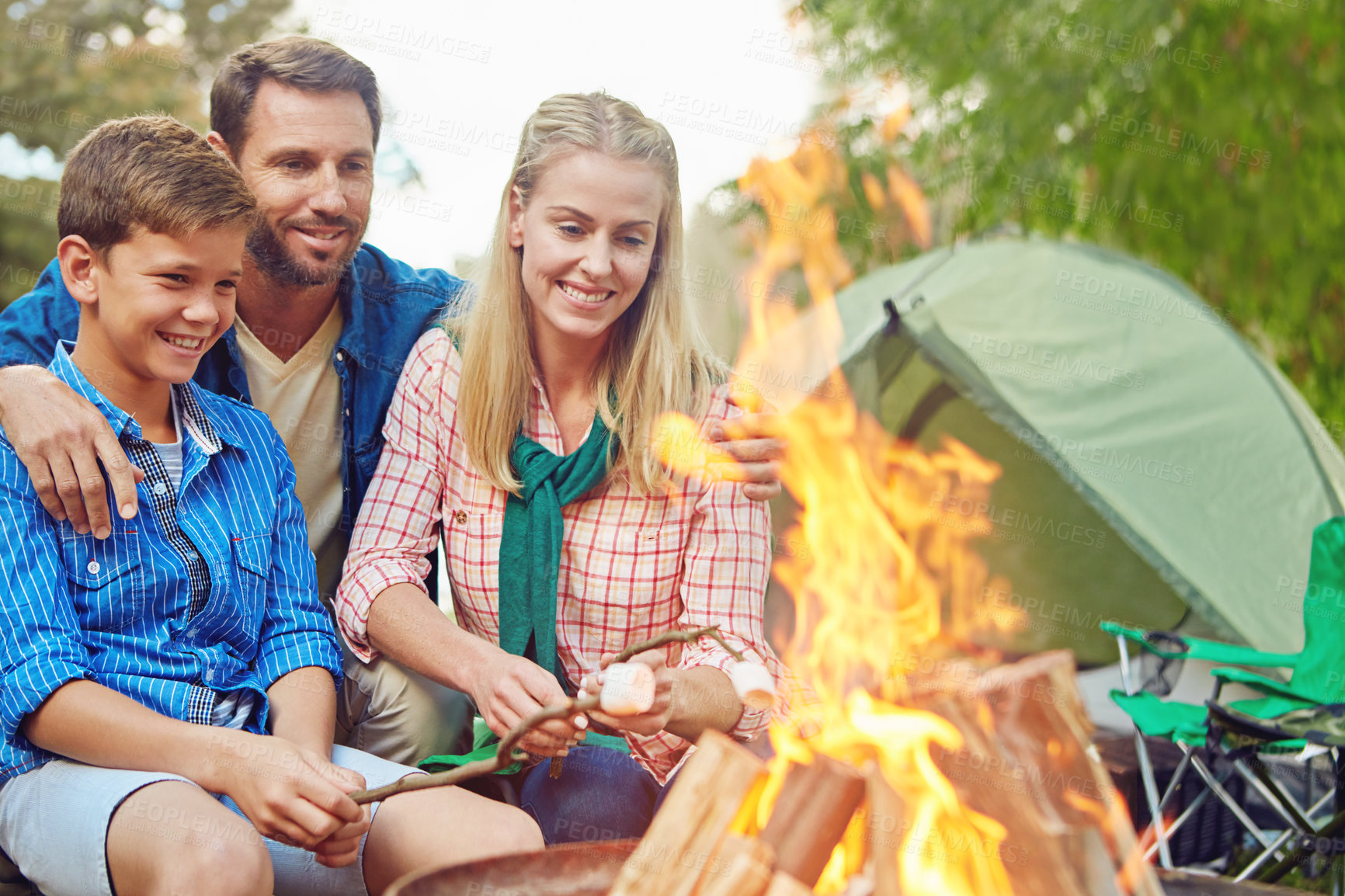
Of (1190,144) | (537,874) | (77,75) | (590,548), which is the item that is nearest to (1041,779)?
(537,874)

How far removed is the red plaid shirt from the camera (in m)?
2.19

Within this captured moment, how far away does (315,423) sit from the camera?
8.40 ft

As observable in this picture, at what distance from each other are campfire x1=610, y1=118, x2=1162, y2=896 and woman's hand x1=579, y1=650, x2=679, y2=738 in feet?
0.62

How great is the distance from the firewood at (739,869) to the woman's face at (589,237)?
3.71 feet

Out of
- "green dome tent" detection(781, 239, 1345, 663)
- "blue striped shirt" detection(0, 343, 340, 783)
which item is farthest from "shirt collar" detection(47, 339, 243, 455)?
"green dome tent" detection(781, 239, 1345, 663)

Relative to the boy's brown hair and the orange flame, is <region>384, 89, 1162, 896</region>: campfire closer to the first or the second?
the orange flame

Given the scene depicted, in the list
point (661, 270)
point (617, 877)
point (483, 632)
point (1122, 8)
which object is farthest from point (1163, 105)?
point (617, 877)

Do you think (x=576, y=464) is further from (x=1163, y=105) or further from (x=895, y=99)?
(x=895, y=99)

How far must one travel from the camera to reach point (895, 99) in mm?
7980

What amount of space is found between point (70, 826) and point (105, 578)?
0.39 meters

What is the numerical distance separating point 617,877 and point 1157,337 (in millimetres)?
3739

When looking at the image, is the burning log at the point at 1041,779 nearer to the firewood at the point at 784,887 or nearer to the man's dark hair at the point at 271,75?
the firewood at the point at 784,887

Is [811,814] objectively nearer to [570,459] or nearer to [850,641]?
[850,641]

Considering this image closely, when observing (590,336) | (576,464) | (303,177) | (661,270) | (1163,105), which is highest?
(1163,105)
